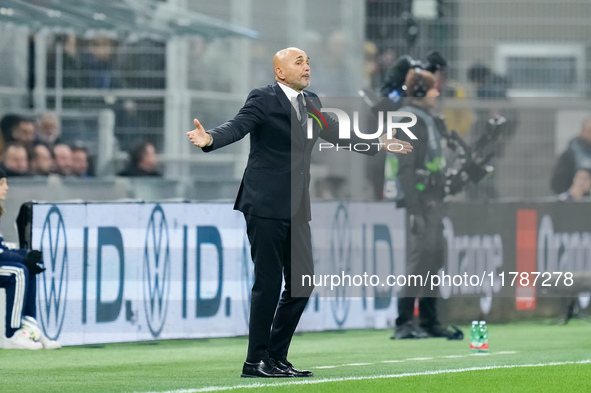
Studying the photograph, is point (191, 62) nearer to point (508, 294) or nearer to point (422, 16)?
point (422, 16)

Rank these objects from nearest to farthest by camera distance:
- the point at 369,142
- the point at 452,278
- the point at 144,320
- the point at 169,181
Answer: the point at 369,142, the point at 144,320, the point at 452,278, the point at 169,181

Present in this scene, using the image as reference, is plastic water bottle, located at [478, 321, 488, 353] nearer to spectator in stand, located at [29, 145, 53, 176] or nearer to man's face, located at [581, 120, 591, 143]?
man's face, located at [581, 120, 591, 143]

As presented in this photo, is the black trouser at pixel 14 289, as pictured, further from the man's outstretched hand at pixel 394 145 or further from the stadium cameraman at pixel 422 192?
the man's outstretched hand at pixel 394 145

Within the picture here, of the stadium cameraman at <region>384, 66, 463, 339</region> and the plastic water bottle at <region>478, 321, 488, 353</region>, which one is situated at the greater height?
the stadium cameraman at <region>384, 66, 463, 339</region>

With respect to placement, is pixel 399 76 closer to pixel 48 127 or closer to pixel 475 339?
pixel 475 339

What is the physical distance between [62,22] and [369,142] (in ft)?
28.9

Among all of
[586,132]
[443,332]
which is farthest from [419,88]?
[586,132]

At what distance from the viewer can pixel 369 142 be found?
8.73m

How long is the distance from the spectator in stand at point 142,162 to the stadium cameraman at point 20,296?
5.03 metres

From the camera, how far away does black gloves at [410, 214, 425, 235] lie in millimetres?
12133

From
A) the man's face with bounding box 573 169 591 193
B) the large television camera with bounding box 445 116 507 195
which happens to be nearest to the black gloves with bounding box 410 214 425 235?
the large television camera with bounding box 445 116 507 195

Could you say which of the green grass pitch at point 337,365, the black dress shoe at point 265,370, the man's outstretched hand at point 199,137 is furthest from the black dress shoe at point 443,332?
the man's outstretched hand at point 199,137

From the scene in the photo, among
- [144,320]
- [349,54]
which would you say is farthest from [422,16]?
[144,320]

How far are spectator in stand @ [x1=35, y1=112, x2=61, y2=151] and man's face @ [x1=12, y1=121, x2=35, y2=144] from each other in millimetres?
141
